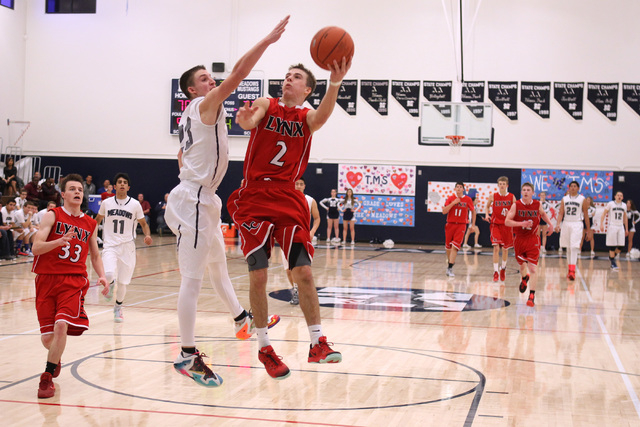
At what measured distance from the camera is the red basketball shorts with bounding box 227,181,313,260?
181 inches

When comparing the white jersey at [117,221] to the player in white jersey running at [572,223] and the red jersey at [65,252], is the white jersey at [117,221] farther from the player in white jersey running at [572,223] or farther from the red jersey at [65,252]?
the player in white jersey running at [572,223]

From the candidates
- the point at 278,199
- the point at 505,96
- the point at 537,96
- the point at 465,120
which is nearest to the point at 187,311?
the point at 278,199

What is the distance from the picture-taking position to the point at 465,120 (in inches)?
824

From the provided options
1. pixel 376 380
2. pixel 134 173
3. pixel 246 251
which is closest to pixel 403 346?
pixel 376 380

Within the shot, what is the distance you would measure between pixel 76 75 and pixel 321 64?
73.5ft

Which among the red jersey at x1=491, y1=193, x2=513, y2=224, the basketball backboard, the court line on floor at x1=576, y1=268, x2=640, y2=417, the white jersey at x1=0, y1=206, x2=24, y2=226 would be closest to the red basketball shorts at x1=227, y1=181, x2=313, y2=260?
the court line on floor at x1=576, y1=268, x2=640, y2=417

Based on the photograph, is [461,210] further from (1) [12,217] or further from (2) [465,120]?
(1) [12,217]

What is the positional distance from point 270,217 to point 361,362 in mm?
2524

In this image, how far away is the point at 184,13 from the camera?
24.2m

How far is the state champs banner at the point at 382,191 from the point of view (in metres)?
22.9

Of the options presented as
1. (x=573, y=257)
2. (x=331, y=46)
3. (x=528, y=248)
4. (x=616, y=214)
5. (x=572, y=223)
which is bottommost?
(x=573, y=257)

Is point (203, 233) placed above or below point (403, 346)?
above

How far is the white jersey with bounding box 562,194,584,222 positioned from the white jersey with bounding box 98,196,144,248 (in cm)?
928

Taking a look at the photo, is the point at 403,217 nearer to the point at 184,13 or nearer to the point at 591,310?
the point at 184,13
